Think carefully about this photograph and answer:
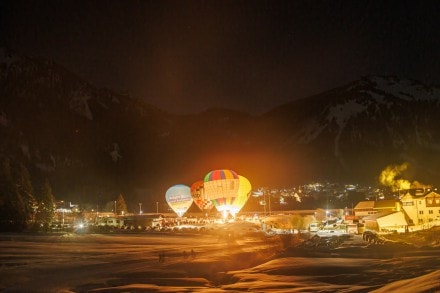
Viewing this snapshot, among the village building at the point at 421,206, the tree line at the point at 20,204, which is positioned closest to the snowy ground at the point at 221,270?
the village building at the point at 421,206

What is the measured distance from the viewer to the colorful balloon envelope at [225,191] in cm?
7600

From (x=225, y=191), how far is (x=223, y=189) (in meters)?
0.46

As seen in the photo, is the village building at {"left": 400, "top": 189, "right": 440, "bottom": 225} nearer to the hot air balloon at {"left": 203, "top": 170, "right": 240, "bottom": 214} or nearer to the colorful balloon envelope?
the colorful balloon envelope

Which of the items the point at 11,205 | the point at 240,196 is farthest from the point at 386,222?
the point at 11,205

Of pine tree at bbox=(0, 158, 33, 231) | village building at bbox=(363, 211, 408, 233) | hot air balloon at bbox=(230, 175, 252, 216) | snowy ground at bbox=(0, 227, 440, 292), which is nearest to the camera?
snowy ground at bbox=(0, 227, 440, 292)

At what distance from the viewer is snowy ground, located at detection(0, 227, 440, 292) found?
2231cm

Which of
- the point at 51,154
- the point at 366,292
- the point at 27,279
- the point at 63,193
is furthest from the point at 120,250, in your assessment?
the point at 51,154

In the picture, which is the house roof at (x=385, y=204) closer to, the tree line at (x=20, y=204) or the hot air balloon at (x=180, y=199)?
the hot air balloon at (x=180, y=199)

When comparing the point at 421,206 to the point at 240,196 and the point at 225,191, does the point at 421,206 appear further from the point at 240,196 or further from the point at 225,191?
the point at 225,191

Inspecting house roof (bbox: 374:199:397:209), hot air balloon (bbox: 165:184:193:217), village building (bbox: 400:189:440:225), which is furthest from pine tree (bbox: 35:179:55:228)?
village building (bbox: 400:189:440:225)

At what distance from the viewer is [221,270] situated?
28781 mm

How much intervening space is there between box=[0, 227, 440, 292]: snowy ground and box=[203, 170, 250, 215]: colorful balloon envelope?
34914 millimetres

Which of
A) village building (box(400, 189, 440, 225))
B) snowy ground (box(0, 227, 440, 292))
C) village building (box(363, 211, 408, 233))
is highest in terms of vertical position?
village building (box(400, 189, 440, 225))

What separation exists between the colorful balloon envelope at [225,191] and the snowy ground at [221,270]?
34914 mm
